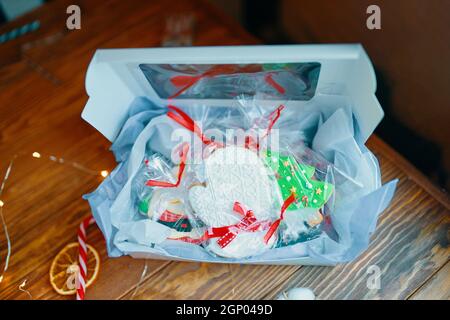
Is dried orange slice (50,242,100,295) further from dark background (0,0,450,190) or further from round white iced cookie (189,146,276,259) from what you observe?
dark background (0,0,450,190)

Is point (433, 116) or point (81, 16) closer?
point (433, 116)

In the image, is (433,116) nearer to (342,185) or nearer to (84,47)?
(342,185)

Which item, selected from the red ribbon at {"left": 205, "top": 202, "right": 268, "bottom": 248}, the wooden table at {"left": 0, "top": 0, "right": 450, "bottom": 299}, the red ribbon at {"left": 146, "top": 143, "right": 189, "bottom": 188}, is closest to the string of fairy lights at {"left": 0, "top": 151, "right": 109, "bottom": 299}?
the wooden table at {"left": 0, "top": 0, "right": 450, "bottom": 299}

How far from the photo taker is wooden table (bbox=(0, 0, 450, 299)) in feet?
1.89

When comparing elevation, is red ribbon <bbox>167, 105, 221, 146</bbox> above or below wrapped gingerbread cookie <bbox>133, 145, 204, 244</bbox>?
Result: above

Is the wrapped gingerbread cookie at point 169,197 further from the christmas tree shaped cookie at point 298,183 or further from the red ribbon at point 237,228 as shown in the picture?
the christmas tree shaped cookie at point 298,183

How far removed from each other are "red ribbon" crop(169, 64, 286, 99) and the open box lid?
0.11 feet

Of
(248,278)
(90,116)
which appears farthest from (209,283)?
(90,116)

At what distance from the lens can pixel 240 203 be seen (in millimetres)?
567

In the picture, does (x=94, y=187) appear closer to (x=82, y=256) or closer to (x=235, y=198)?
(x=82, y=256)

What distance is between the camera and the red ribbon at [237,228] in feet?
1.84

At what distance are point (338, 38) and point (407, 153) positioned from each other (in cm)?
26

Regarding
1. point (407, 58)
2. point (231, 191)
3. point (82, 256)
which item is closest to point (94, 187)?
point (82, 256)

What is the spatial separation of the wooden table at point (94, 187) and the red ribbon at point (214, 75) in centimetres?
Answer: 17
